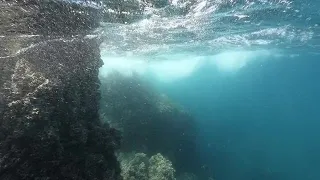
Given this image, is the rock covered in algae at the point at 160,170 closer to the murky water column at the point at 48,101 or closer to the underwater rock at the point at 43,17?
the murky water column at the point at 48,101

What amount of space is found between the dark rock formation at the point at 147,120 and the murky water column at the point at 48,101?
11.9 meters

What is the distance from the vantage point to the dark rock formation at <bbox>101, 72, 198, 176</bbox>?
22875 millimetres

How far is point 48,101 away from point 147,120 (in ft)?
56.7

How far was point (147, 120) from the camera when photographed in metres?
24.6

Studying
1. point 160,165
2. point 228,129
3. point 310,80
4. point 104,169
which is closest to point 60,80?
point 104,169

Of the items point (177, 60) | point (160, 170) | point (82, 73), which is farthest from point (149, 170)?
point (177, 60)

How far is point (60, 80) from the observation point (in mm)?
8062

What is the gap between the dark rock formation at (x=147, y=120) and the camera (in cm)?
2288

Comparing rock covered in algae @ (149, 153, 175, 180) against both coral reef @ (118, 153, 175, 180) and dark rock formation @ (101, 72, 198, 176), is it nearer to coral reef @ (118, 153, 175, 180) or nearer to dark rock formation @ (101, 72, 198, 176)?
coral reef @ (118, 153, 175, 180)

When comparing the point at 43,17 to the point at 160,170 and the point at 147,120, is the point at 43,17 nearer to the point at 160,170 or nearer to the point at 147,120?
the point at 160,170

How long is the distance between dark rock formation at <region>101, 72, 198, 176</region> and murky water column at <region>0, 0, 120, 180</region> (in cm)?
1187

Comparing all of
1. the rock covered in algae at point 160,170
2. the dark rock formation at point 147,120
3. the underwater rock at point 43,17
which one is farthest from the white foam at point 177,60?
the underwater rock at point 43,17

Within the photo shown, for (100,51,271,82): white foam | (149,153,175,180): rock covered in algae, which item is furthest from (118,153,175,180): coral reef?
(100,51,271,82): white foam

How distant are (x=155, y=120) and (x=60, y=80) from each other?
1783 centimetres
